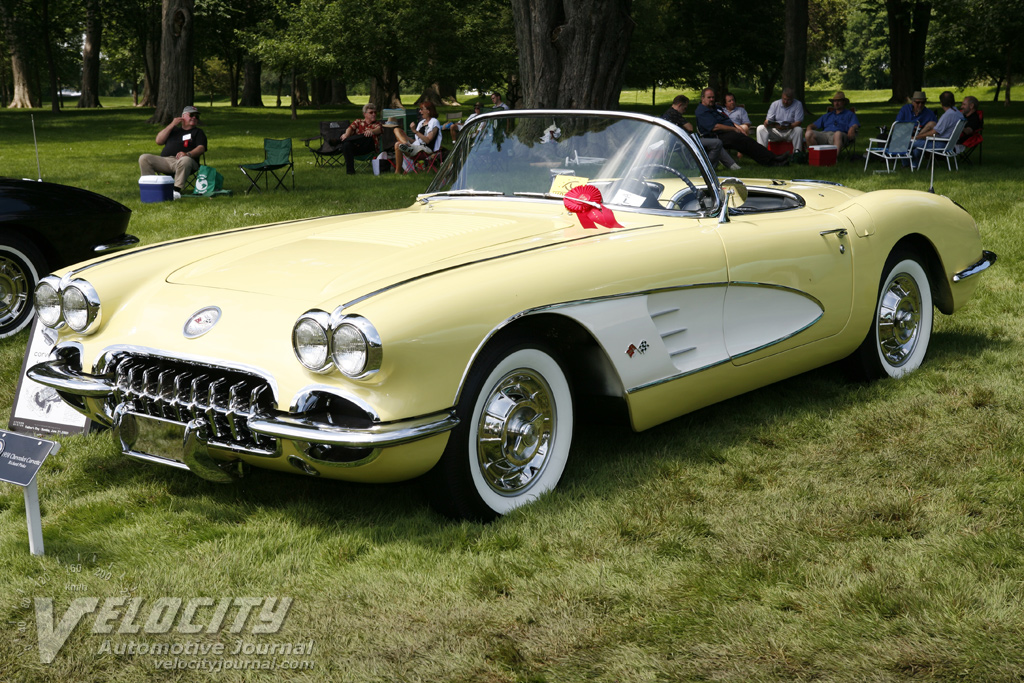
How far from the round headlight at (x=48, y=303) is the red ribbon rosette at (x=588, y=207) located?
2082 mm

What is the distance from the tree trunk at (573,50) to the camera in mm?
10164

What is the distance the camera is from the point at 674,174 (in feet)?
14.6

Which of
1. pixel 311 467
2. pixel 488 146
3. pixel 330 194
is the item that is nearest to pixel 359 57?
pixel 330 194

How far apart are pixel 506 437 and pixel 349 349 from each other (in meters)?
0.74

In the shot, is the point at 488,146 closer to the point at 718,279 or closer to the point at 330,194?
the point at 718,279

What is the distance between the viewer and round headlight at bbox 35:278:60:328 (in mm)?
3758

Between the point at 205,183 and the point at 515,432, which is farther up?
the point at 205,183

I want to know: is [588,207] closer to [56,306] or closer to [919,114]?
[56,306]

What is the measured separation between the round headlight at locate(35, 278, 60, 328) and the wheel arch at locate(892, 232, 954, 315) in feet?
13.6

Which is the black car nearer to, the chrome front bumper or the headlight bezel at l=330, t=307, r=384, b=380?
the chrome front bumper

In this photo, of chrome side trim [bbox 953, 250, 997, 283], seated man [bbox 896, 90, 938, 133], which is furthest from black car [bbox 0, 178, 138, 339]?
seated man [bbox 896, 90, 938, 133]

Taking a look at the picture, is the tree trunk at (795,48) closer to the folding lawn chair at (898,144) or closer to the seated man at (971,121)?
the seated man at (971,121)

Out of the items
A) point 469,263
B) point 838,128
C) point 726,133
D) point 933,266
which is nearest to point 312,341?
point 469,263

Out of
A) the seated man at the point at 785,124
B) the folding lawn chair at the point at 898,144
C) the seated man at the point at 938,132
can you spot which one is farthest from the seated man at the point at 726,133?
the seated man at the point at 938,132
